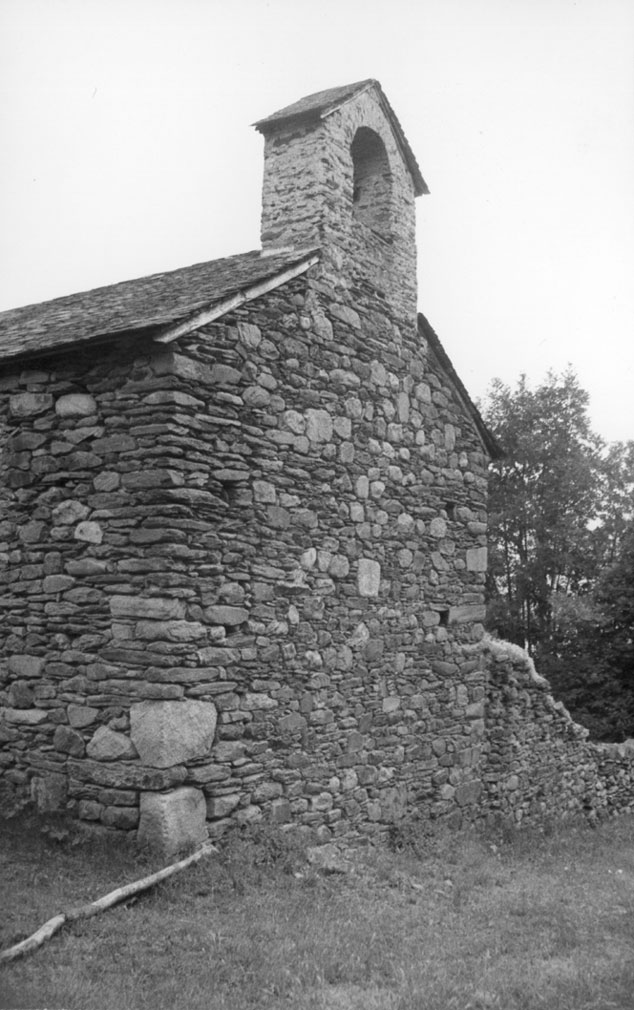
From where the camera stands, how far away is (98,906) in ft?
20.5

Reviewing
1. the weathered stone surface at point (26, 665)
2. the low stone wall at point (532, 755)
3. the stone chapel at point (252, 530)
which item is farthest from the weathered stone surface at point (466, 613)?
the weathered stone surface at point (26, 665)

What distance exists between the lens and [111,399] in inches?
305

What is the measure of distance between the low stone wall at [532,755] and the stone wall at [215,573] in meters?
2.00

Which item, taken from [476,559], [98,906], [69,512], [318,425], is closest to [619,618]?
[476,559]

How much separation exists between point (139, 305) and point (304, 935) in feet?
17.8

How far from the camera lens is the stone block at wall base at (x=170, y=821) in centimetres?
717

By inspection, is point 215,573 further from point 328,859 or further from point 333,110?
point 333,110

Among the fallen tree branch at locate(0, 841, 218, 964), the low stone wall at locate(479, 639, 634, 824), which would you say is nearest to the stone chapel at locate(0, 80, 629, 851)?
the fallen tree branch at locate(0, 841, 218, 964)

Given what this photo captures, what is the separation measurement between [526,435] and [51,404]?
2644 centimetres

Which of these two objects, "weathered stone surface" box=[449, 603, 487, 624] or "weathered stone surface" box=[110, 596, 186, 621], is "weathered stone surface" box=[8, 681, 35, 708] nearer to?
"weathered stone surface" box=[110, 596, 186, 621]

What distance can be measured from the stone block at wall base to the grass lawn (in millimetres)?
192

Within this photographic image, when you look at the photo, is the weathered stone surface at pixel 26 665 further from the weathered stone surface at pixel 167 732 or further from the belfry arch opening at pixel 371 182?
the belfry arch opening at pixel 371 182

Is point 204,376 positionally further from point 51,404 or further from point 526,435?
point 526,435

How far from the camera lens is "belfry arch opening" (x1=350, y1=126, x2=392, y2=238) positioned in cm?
1062
